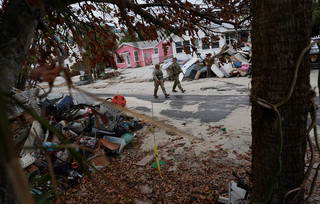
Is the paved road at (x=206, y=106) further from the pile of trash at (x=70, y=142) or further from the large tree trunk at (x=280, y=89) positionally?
the large tree trunk at (x=280, y=89)

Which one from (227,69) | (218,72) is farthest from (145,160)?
(227,69)

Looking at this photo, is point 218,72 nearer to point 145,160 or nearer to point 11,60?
point 145,160

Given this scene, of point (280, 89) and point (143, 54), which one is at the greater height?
point (143, 54)

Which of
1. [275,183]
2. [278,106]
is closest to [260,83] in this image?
[278,106]

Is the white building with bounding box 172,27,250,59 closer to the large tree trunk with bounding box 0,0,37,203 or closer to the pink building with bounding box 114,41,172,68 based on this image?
the large tree trunk with bounding box 0,0,37,203

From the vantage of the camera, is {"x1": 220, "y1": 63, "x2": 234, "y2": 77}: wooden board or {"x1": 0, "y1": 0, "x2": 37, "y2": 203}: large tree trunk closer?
{"x1": 0, "y1": 0, "x2": 37, "y2": 203}: large tree trunk

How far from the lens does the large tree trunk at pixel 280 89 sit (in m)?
1.11

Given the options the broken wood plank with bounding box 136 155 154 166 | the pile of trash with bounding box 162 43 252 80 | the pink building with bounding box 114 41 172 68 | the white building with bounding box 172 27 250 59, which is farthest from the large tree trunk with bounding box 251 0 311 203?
the pink building with bounding box 114 41 172 68

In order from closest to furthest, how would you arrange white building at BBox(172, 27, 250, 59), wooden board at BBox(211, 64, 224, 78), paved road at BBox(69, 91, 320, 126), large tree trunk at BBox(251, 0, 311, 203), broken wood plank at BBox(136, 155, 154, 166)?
large tree trunk at BBox(251, 0, 311, 203) < white building at BBox(172, 27, 250, 59) < broken wood plank at BBox(136, 155, 154, 166) < paved road at BBox(69, 91, 320, 126) < wooden board at BBox(211, 64, 224, 78)

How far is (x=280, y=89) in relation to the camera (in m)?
1.19

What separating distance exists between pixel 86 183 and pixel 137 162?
122 centimetres

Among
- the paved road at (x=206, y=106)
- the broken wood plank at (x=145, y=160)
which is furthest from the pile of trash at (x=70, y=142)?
the paved road at (x=206, y=106)

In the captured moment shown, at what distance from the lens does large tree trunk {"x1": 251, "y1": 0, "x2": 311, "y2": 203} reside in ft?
3.64

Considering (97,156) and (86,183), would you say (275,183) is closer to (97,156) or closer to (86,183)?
(86,183)
